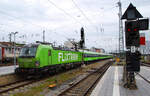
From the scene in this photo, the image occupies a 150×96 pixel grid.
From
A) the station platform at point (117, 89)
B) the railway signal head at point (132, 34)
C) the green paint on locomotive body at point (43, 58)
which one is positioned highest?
the railway signal head at point (132, 34)

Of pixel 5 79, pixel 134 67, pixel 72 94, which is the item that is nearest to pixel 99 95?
pixel 72 94

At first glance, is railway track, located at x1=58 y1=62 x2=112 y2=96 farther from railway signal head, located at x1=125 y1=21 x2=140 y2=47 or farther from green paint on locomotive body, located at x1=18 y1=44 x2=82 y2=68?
railway signal head, located at x1=125 y1=21 x2=140 y2=47

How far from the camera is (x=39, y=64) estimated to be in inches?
450

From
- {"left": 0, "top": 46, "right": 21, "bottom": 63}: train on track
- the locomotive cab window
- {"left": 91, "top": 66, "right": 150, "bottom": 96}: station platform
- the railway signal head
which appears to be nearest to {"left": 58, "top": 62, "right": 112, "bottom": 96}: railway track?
{"left": 91, "top": 66, "right": 150, "bottom": 96}: station platform

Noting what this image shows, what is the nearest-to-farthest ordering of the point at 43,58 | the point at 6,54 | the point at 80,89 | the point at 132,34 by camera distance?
the point at 132,34, the point at 80,89, the point at 43,58, the point at 6,54

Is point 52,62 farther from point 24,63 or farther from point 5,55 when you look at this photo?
point 5,55

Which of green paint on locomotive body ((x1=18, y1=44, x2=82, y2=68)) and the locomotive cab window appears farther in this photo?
the locomotive cab window

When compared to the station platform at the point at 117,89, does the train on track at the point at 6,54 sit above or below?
above

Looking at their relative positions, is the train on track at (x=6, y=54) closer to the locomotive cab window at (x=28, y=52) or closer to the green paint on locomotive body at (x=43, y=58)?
the green paint on locomotive body at (x=43, y=58)

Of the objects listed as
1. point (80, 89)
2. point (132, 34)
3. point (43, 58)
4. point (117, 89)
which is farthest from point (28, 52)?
point (132, 34)

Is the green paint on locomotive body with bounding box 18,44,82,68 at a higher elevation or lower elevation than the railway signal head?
lower

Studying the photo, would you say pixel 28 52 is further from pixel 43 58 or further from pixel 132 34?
pixel 132 34

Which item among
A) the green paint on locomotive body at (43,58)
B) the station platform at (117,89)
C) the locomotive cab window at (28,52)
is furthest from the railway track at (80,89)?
the locomotive cab window at (28,52)

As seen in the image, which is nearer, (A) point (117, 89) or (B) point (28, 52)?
(A) point (117, 89)
